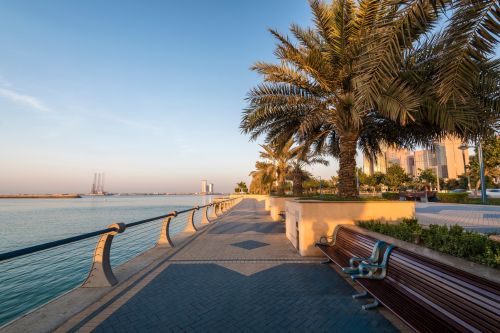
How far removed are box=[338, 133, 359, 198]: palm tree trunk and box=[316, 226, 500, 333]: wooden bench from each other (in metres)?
4.43

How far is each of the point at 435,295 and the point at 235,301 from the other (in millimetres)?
2662

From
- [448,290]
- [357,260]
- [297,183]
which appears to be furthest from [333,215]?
[297,183]

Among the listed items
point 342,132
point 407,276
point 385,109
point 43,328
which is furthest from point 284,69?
point 43,328

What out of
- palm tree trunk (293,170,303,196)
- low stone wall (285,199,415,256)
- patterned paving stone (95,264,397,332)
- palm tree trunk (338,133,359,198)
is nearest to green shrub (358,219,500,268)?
patterned paving stone (95,264,397,332)

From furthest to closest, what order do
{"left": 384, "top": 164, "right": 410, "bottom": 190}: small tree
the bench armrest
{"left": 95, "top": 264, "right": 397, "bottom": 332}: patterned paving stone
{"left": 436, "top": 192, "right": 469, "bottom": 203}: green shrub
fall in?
{"left": 384, "top": 164, "right": 410, "bottom": 190}: small tree → {"left": 436, "top": 192, "right": 469, "bottom": 203}: green shrub → the bench armrest → {"left": 95, "top": 264, "right": 397, "bottom": 332}: patterned paving stone

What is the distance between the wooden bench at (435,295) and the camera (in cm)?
219

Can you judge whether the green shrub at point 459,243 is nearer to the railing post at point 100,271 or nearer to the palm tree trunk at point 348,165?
the palm tree trunk at point 348,165

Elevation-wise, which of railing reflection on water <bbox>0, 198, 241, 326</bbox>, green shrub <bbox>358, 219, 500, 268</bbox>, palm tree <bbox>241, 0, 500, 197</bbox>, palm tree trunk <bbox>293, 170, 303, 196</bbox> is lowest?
railing reflection on water <bbox>0, 198, 241, 326</bbox>

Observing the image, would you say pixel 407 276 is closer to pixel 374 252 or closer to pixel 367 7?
pixel 374 252

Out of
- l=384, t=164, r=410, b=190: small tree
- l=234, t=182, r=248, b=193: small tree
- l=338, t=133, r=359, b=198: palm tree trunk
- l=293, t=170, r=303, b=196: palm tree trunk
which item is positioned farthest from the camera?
l=234, t=182, r=248, b=193: small tree

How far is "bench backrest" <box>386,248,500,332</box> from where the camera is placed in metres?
2.14

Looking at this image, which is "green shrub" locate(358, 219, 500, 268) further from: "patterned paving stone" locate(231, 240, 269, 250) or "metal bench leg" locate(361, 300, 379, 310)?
"patterned paving stone" locate(231, 240, 269, 250)

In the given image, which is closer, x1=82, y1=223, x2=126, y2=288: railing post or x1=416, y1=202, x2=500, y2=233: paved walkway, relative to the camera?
x1=82, y1=223, x2=126, y2=288: railing post

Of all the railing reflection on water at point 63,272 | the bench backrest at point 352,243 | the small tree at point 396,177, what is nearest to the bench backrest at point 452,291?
the bench backrest at point 352,243
